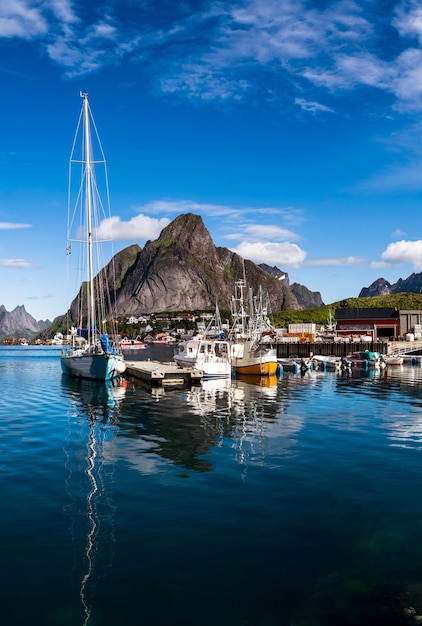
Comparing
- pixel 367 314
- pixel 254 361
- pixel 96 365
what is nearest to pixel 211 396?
pixel 96 365

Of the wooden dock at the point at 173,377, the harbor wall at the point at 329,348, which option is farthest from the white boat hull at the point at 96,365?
the harbor wall at the point at 329,348

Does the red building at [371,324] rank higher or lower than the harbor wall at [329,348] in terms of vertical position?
higher

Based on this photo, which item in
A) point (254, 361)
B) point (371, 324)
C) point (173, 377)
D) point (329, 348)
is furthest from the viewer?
point (371, 324)

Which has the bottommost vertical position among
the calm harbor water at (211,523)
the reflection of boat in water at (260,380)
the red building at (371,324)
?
the reflection of boat in water at (260,380)

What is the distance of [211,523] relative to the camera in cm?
1509

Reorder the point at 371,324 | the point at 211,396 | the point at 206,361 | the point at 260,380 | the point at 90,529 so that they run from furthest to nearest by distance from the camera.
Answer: the point at 371,324, the point at 260,380, the point at 206,361, the point at 211,396, the point at 90,529

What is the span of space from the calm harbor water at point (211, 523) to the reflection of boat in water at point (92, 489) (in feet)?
0.24

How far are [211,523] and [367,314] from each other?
14807 cm

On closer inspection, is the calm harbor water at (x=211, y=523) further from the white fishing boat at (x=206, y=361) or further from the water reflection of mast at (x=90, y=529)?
the white fishing boat at (x=206, y=361)

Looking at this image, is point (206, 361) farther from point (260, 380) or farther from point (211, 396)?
point (211, 396)

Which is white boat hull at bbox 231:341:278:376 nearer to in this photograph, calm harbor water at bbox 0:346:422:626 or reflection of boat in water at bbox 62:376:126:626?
reflection of boat in water at bbox 62:376:126:626

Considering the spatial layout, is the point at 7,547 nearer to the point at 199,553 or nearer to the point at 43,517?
the point at 43,517

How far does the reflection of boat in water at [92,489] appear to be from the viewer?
489 inches

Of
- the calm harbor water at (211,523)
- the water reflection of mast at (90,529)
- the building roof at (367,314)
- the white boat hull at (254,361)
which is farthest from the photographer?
the building roof at (367,314)
